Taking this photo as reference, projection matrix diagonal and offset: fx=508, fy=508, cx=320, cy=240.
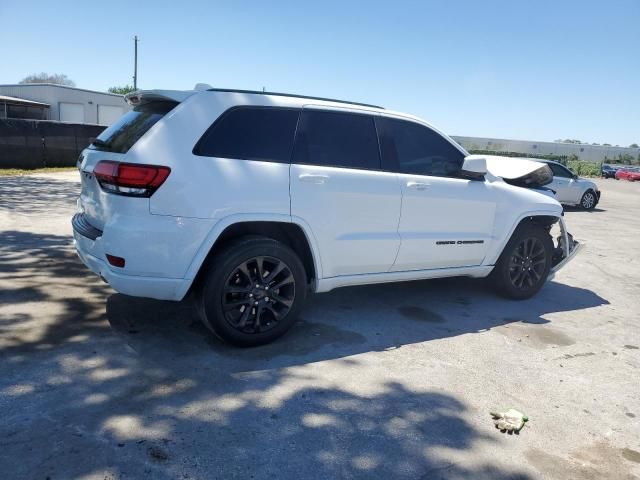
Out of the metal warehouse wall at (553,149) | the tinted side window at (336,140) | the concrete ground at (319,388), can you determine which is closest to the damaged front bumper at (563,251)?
the concrete ground at (319,388)

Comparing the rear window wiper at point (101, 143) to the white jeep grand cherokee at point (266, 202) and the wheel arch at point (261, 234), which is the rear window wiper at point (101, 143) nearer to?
the white jeep grand cherokee at point (266, 202)

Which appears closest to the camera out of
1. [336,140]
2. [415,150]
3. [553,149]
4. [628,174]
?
[336,140]

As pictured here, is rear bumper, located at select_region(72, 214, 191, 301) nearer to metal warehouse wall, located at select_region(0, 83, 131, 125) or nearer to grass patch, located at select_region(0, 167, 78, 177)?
grass patch, located at select_region(0, 167, 78, 177)

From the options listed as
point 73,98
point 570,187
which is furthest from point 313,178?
point 73,98

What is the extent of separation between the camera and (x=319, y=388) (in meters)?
3.38

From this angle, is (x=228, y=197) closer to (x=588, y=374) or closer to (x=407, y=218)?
(x=407, y=218)

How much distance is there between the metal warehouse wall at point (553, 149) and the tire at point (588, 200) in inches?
2262

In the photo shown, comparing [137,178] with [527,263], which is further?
[527,263]

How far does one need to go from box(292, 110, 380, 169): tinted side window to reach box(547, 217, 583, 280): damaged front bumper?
2.93 m

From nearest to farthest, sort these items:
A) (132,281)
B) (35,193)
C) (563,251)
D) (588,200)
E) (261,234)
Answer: (132,281) → (261,234) → (563,251) → (35,193) → (588,200)

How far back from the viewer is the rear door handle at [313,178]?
3.95 metres

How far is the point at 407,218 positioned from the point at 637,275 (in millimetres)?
5095

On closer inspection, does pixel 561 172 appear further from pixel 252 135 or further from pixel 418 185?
pixel 252 135

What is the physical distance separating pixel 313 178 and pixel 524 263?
2.93 metres
